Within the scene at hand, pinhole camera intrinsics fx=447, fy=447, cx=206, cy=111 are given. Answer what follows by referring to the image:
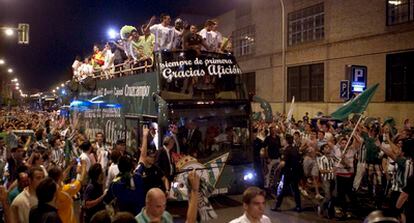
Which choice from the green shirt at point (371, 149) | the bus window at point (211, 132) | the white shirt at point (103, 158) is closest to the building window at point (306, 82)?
the green shirt at point (371, 149)

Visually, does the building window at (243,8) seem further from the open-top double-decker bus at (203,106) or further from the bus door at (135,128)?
the open-top double-decker bus at (203,106)

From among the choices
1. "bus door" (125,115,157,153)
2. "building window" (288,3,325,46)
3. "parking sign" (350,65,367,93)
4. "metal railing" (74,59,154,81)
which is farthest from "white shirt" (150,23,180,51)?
"building window" (288,3,325,46)

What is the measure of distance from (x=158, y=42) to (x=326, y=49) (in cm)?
1838

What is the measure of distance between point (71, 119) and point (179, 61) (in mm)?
10685

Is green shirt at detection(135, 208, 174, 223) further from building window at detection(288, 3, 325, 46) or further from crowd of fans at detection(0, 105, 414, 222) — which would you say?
building window at detection(288, 3, 325, 46)

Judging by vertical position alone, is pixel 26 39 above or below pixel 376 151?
above

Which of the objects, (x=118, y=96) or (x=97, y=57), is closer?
(x=118, y=96)

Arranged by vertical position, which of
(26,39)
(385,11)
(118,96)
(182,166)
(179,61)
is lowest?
(182,166)

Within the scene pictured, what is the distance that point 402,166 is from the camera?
8.36 meters

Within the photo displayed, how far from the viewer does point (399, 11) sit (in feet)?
74.4

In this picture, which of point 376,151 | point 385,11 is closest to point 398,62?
point 385,11

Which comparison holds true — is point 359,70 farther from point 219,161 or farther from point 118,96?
point 118,96

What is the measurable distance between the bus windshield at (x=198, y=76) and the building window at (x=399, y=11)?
1473cm

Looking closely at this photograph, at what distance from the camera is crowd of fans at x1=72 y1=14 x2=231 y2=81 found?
36.4 feet
